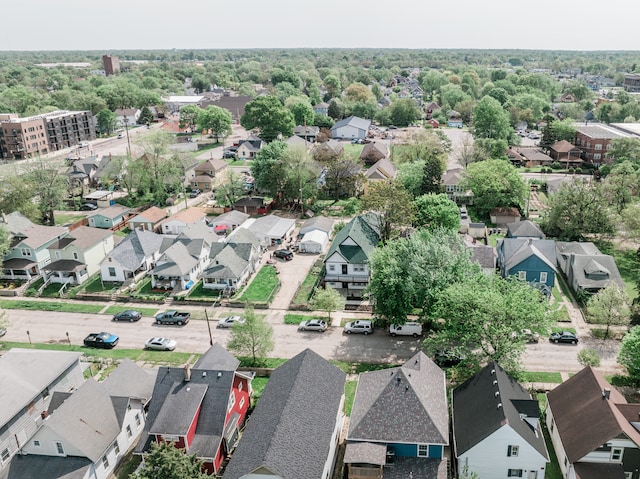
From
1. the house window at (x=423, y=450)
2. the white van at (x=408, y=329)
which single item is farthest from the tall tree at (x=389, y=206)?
the house window at (x=423, y=450)

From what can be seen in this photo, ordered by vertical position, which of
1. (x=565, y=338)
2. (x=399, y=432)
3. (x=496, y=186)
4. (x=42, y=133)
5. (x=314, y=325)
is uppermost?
(x=496, y=186)

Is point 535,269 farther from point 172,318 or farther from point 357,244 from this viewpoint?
point 172,318

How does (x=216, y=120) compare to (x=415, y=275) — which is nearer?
(x=415, y=275)

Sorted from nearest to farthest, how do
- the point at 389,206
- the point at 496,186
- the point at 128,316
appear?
1. the point at 128,316
2. the point at 389,206
3. the point at 496,186

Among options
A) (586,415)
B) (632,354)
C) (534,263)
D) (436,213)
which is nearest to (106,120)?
(436,213)

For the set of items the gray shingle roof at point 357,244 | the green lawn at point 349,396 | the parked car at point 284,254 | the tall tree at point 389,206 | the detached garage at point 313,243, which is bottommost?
the green lawn at point 349,396

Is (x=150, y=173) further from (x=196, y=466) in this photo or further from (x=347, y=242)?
(x=196, y=466)

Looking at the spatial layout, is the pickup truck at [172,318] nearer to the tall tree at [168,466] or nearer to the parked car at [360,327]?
the parked car at [360,327]
